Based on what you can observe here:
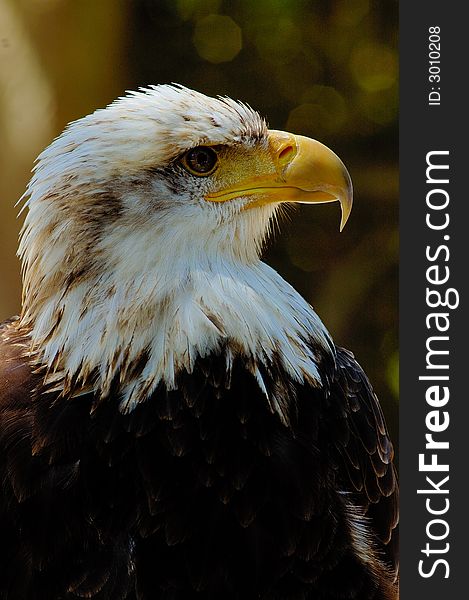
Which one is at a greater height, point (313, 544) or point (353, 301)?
point (353, 301)

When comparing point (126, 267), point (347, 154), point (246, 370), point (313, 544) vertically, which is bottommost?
point (313, 544)

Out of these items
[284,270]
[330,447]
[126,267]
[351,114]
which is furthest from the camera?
[284,270]

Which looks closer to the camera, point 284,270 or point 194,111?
point 194,111

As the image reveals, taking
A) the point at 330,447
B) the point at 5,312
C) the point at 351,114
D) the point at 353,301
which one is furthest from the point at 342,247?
the point at 330,447

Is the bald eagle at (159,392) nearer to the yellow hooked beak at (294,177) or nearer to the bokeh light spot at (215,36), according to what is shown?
the yellow hooked beak at (294,177)

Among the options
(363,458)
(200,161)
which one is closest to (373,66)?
(200,161)

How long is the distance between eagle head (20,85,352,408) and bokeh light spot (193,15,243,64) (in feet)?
4.99

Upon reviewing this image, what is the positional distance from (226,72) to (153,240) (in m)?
1.87

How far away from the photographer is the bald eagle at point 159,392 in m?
2.00

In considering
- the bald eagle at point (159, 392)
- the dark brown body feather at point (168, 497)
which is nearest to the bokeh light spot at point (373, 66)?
the bald eagle at point (159, 392)

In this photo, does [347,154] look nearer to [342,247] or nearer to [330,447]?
[342,247]

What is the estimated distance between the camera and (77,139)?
2070mm

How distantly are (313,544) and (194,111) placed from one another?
1.05 meters

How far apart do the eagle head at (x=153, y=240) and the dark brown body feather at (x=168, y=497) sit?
77mm
